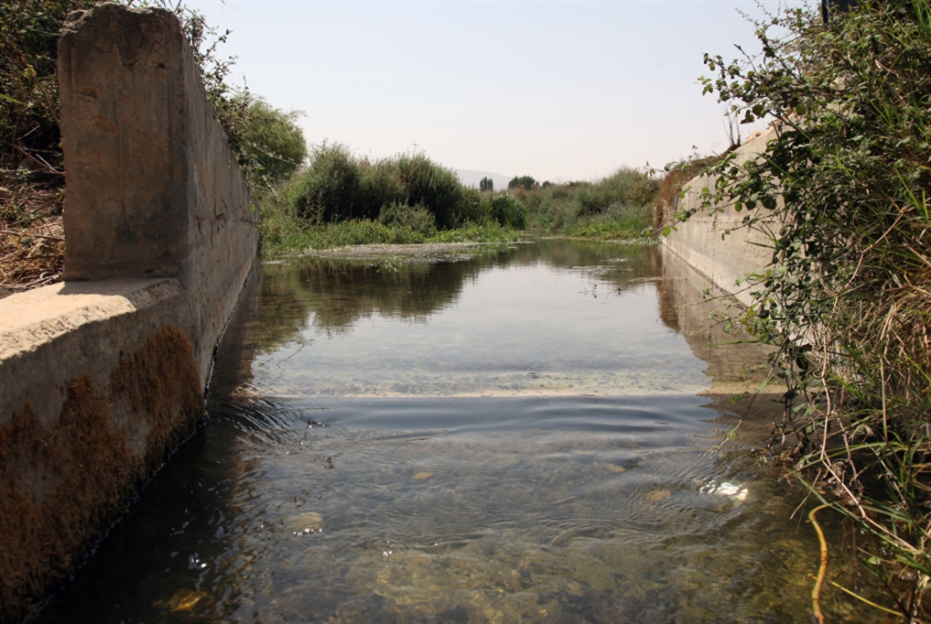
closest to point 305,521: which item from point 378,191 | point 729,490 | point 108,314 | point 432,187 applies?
point 108,314

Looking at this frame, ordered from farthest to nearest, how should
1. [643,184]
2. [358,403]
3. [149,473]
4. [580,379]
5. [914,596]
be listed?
[643,184], [580,379], [358,403], [149,473], [914,596]

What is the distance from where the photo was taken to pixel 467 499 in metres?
3.14

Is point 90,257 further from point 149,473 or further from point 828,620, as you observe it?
point 828,620

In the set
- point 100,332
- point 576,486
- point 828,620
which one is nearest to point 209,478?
point 100,332

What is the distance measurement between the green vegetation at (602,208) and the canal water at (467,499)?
20639mm

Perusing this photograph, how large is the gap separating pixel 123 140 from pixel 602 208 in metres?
33.2

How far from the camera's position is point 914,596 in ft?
6.84

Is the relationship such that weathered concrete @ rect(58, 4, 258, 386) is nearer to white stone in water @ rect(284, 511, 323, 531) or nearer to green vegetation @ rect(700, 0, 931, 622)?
white stone in water @ rect(284, 511, 323, 531)

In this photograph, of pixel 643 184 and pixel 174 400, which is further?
pixel 643 184

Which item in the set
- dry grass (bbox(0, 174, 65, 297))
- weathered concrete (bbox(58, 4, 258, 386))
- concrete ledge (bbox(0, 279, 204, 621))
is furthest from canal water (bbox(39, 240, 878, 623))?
dry grass (bbox(0, 174, 65, 297))

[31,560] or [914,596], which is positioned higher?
[31,560]

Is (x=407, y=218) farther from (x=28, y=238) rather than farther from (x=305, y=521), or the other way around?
(x=305, y=521)

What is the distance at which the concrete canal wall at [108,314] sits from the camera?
2156mm

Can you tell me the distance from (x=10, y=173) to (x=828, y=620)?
6.19m
